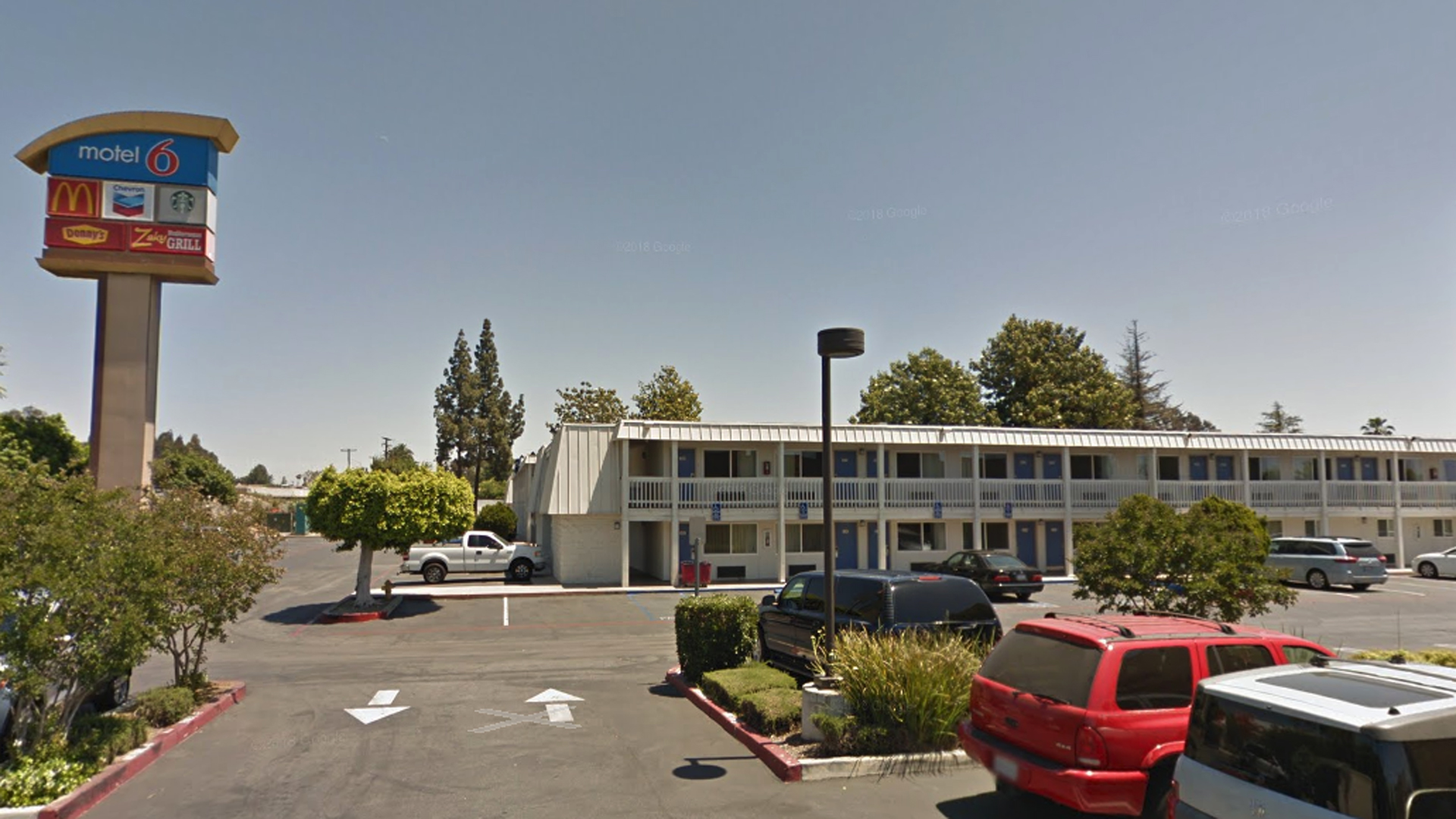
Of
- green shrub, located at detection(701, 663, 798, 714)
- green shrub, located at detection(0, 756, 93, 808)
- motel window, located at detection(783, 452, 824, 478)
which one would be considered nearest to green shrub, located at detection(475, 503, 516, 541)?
motel window, located at detection(783, 452, 824, 478)

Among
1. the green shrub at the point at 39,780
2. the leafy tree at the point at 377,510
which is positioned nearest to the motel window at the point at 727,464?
the leafy tree at the point at 377,510

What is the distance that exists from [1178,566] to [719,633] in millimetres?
6275

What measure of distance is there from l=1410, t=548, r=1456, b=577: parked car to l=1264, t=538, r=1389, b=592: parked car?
5.72 meters

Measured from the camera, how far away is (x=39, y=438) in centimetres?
4328

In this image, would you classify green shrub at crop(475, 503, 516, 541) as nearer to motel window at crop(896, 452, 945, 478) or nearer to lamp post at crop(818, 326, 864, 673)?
motel window at crop(896, 452, 945, 478)

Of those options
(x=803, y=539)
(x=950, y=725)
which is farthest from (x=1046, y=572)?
(x=950, y=725)

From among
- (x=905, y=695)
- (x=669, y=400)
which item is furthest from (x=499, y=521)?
(x=905, y=695)

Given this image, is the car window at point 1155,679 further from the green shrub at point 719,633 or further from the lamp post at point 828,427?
the green shrub at point 719,633

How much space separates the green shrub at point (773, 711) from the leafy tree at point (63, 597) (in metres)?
6.29

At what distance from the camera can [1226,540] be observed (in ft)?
39.0

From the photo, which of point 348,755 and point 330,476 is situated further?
point 330,476

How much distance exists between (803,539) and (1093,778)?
27.7 meters

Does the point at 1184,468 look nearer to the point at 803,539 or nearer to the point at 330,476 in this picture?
the point at 803,539

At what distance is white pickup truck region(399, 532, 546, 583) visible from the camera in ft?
107
